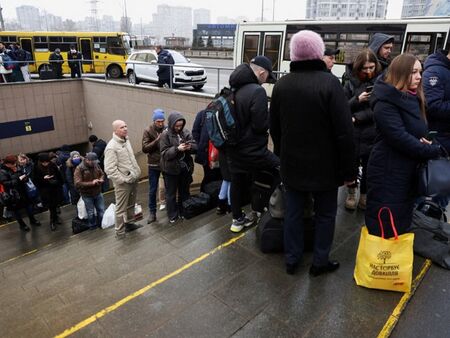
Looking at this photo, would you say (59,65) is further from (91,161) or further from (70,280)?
(70,280)

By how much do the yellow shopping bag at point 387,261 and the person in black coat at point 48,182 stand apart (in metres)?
6.59

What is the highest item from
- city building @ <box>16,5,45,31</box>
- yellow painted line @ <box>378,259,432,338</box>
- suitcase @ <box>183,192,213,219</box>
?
city building @ <box>16,5,45,31</box>

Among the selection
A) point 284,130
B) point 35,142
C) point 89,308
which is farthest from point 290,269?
point 35,142

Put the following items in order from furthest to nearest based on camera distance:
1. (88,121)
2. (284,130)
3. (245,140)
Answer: (88,121), (245,140), (284,130)

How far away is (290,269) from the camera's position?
3096 millimetres

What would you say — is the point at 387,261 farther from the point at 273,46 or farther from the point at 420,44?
the point at 273,46

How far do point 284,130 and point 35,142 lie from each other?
1422 cm

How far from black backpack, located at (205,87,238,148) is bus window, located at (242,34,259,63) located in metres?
9.94

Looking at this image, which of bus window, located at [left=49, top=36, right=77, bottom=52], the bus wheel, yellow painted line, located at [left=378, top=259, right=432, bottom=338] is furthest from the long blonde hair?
bus window, located at [left=49, top=36, right=77, bottom=52]

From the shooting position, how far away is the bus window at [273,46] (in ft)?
41.0

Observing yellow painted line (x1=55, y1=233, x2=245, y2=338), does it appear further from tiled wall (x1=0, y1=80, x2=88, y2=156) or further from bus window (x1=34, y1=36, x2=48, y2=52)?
bus window (x1=34, y1=36, x2=48, y2=52)

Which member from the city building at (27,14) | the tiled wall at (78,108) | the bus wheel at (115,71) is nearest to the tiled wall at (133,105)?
the tiled wall at (78,108)

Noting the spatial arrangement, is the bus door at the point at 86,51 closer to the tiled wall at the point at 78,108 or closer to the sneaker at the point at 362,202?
the tiled wall at the point at 78,108

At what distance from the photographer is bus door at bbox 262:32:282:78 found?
40.9ft
